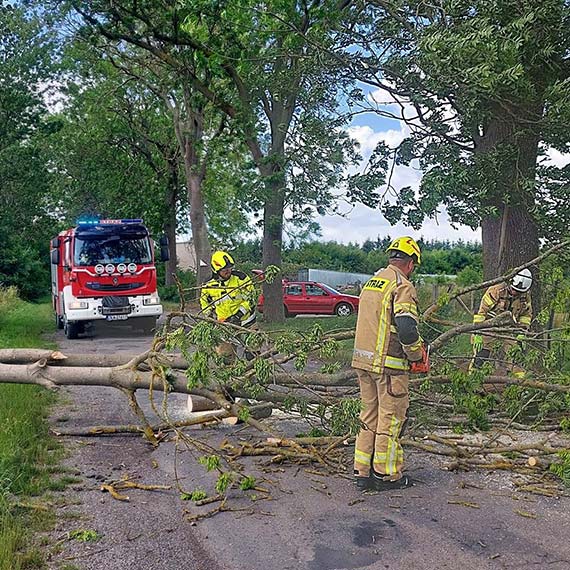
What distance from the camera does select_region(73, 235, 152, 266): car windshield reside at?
14.8 m

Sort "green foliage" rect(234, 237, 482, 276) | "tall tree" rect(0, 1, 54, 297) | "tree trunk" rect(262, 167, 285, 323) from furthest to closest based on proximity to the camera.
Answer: "green foliage" rect(234, 237, 482, 276), "tall tree" rect(0, 1, 54, 297), "tree trunk" rect(262, 167, 285, 323)

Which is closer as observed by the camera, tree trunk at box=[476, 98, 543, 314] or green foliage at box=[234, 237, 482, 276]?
tree trunk at box=[476, 98, 543, 314]

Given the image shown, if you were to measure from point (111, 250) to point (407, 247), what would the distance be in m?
10.8

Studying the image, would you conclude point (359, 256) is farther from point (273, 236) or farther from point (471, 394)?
point (471, 394)

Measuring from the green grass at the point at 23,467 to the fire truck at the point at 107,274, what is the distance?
21.6 ft

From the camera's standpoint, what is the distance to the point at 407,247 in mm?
5336

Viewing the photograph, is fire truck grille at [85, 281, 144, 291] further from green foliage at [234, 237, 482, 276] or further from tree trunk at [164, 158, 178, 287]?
tree trunk at [164, 158, 178, 287]

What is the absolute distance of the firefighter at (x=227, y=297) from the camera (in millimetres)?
6695

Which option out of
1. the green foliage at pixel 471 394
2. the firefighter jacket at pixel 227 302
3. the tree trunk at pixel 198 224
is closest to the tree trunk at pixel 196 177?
the tree trunk at pixel 198 224

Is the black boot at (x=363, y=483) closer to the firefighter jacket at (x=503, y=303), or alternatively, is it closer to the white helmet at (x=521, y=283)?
the firefighter jacket at (x=503, y=303)

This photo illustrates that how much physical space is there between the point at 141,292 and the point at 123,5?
20.3 ft

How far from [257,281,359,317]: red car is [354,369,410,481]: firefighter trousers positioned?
1846cm

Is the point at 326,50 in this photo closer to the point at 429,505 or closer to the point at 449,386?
the point at 449,386

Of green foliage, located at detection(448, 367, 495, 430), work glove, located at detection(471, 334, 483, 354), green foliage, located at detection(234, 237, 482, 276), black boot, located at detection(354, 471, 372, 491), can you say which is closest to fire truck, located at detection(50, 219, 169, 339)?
work glove, located at detection(471, 334, 483, 354)
